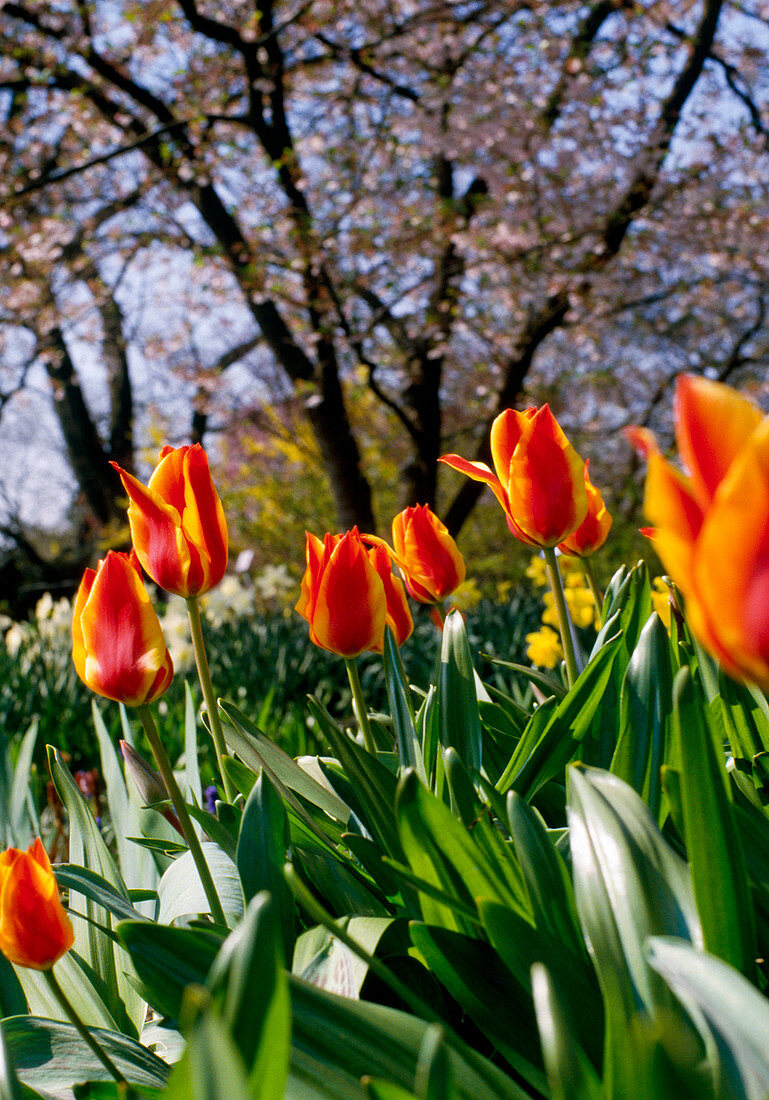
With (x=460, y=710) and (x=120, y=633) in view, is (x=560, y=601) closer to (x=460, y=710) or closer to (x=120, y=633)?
(x=460, y=710)

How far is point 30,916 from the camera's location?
59cm

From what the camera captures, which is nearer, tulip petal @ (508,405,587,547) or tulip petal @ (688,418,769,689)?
tulip petal @ (688,418,769,689)

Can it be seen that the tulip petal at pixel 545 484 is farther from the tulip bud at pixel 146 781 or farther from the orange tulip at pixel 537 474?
the tulip bud at pixel 146 781

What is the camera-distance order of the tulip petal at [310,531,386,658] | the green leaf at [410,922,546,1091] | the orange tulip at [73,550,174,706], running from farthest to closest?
the tulip petal at [310,531,386,658] < the orange tulip at [73,550,174,706] < the green leaf at [410,922,546,1091]

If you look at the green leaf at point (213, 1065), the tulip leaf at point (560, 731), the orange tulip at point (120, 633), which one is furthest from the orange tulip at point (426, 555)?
the green leaf at point (213, 1065)

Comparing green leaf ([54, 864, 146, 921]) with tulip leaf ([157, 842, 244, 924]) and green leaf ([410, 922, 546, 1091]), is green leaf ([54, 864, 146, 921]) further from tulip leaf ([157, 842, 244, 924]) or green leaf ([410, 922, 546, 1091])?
green leaf ([410, 922, 546, 1091])

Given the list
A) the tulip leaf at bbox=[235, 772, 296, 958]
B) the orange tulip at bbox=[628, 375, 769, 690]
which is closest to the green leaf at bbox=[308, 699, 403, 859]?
the tulip leaf at bbox=[235, 772, 296, 958]

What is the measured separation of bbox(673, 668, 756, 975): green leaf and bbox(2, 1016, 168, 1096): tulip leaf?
1.45 feet

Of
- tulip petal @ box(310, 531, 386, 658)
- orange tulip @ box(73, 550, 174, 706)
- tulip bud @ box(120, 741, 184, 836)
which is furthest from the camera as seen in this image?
tulip bud @ box(120, 741, 184, 836)

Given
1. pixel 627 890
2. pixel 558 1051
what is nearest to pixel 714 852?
pixel 627 890

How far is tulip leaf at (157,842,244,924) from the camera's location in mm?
806

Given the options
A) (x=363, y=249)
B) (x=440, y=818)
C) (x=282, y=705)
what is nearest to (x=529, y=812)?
(x=440, y=818)

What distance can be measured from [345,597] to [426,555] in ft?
0.71

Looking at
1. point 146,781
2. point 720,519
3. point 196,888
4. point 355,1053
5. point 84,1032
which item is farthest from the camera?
point 146,781
